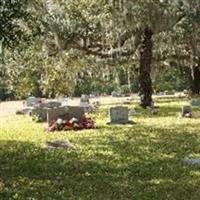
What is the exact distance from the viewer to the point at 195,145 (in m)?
16.4

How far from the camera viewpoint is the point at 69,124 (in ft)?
71.7

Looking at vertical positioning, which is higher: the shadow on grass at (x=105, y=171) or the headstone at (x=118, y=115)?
the headstone at (x=118, y=115)

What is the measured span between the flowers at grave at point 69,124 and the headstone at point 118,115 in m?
1.55

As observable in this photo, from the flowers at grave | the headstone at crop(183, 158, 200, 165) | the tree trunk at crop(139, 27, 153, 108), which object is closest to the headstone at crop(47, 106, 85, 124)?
the flowers at grave

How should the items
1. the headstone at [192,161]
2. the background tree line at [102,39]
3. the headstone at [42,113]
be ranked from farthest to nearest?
the background tree line at [102,39] < the headstone at [42,113] < the headstone at [192,161]

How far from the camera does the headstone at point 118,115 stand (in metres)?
23.5

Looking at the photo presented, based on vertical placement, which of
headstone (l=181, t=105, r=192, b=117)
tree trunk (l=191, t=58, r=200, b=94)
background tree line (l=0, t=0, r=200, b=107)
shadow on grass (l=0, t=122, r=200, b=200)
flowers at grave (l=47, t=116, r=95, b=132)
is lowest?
shadow on grass (l=0, t=122, r=200, b=200)

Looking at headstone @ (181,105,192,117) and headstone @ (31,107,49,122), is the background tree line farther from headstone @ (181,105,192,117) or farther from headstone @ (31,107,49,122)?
headstone @ (181,105,192,117)

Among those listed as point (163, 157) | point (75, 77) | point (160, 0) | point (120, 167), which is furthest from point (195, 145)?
point (75, 77)

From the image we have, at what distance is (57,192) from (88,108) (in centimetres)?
2018

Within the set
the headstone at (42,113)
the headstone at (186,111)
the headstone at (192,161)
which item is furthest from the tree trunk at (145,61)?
the headstone at (192,161)

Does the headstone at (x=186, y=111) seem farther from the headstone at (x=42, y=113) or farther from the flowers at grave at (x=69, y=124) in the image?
the headstone at (x=42, y=113)

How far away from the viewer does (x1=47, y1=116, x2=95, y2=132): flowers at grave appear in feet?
70.6

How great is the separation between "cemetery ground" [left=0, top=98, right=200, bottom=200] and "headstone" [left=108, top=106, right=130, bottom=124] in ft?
6.22
